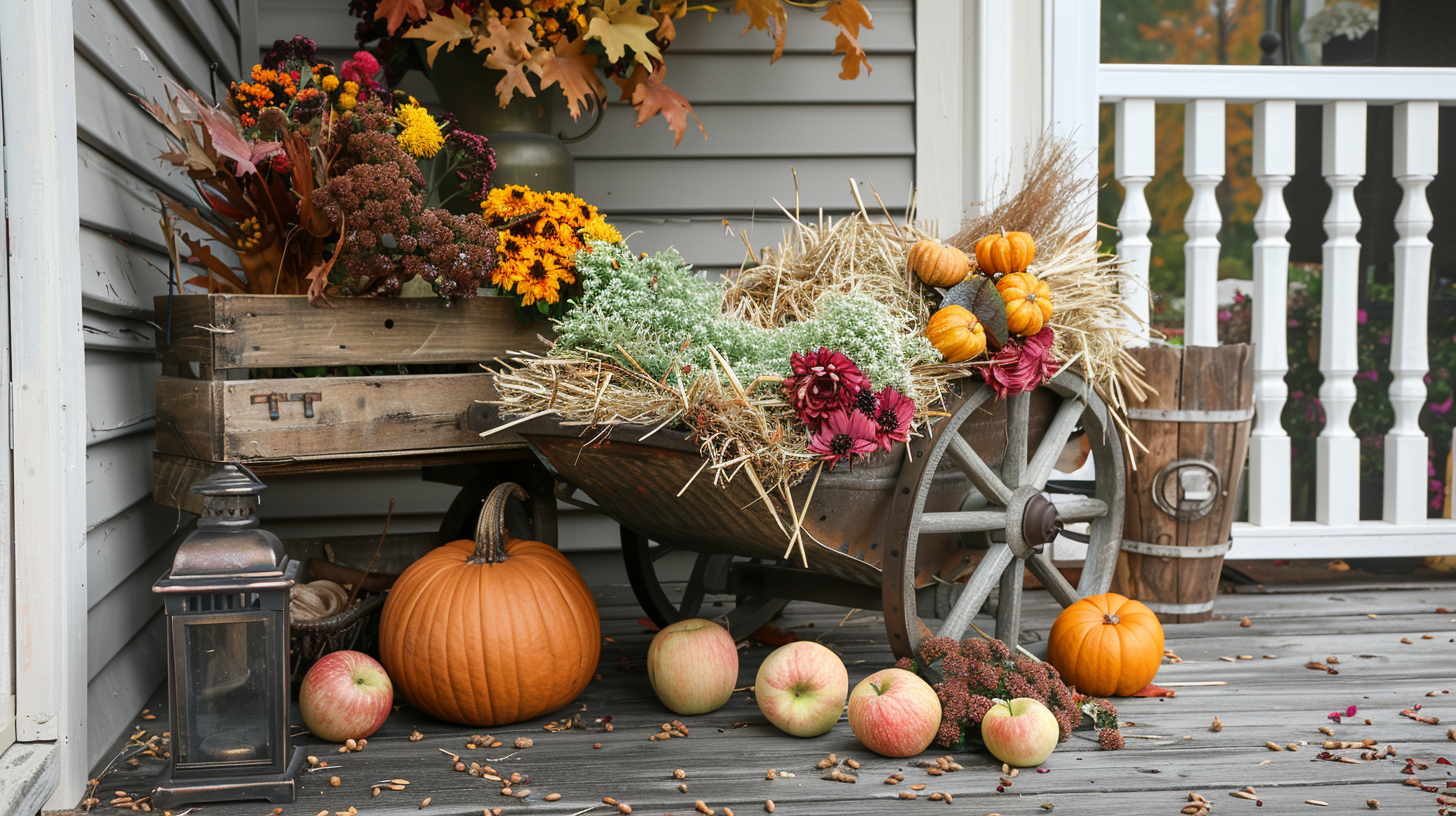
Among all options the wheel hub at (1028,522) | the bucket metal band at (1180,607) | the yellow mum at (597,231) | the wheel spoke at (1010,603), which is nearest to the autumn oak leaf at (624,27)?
the yellow mum at (597,231)

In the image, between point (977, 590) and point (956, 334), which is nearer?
point (956, 334)

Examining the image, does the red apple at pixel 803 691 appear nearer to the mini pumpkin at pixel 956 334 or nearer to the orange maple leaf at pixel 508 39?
the mini pumpkin at pixel 956 334

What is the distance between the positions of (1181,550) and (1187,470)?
20 cm

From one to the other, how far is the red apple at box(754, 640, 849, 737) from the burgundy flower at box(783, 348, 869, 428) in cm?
44

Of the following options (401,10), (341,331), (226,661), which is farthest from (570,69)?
(226,661)

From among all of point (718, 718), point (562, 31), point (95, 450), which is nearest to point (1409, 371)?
point (718, 718)

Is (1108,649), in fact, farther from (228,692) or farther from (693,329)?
→ (228,692)

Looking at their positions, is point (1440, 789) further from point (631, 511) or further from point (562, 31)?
point (562, 31)

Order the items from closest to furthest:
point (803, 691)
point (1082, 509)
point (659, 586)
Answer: point (803, 691) < point (1082, 509) < point (659, 586)

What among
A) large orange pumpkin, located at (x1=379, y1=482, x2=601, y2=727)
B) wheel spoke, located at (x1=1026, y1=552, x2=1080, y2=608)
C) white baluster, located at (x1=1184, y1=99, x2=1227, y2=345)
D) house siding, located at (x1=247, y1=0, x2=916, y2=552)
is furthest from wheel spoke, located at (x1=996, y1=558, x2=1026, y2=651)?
house siding, located at (x1=247, y1=0, x2=916, y2=552)

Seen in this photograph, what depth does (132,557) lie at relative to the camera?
1.86 meters

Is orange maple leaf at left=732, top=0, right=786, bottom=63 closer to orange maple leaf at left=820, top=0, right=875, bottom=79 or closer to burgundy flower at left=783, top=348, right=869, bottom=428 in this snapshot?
orange maple leaf at left=820, top=0, right=875, bottom=79

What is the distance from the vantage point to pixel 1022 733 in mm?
1549

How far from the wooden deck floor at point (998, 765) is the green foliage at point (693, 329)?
647mm
